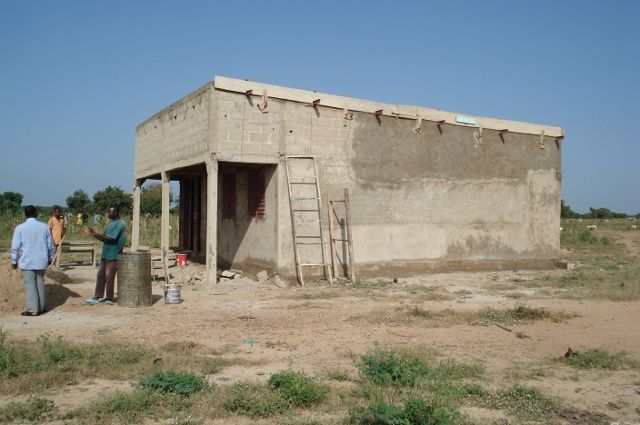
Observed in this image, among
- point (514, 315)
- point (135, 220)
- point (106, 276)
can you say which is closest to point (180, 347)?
point (106, 276)

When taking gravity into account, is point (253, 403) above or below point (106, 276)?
below

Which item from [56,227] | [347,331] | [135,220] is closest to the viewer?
[347,331]

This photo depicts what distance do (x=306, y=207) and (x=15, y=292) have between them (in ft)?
20.6

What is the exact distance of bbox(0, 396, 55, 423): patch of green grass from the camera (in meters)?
Result: 4.24

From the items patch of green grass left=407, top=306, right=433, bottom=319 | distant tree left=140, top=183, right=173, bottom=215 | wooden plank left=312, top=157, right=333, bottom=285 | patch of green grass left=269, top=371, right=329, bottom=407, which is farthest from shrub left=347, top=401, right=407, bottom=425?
distant tree left=140, top=183, right=173, bottom=215

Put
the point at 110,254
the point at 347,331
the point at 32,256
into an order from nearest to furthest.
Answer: the point at 347,331, the point at 32,256, the point at 110,254

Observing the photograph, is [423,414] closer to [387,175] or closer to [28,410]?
[28,410]

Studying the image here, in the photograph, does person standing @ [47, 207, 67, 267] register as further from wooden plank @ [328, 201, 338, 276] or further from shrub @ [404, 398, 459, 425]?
shrub @ [404, 398, 459, 425]

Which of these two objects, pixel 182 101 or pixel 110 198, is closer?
pixel 182 101

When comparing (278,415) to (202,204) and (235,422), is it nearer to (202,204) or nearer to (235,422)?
(235,422)

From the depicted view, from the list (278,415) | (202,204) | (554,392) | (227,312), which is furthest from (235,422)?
(202,204)

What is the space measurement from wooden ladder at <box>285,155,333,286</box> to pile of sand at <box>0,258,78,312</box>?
5.06 meters

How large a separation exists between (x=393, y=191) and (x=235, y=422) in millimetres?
10641

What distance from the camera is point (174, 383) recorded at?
4863 mm
